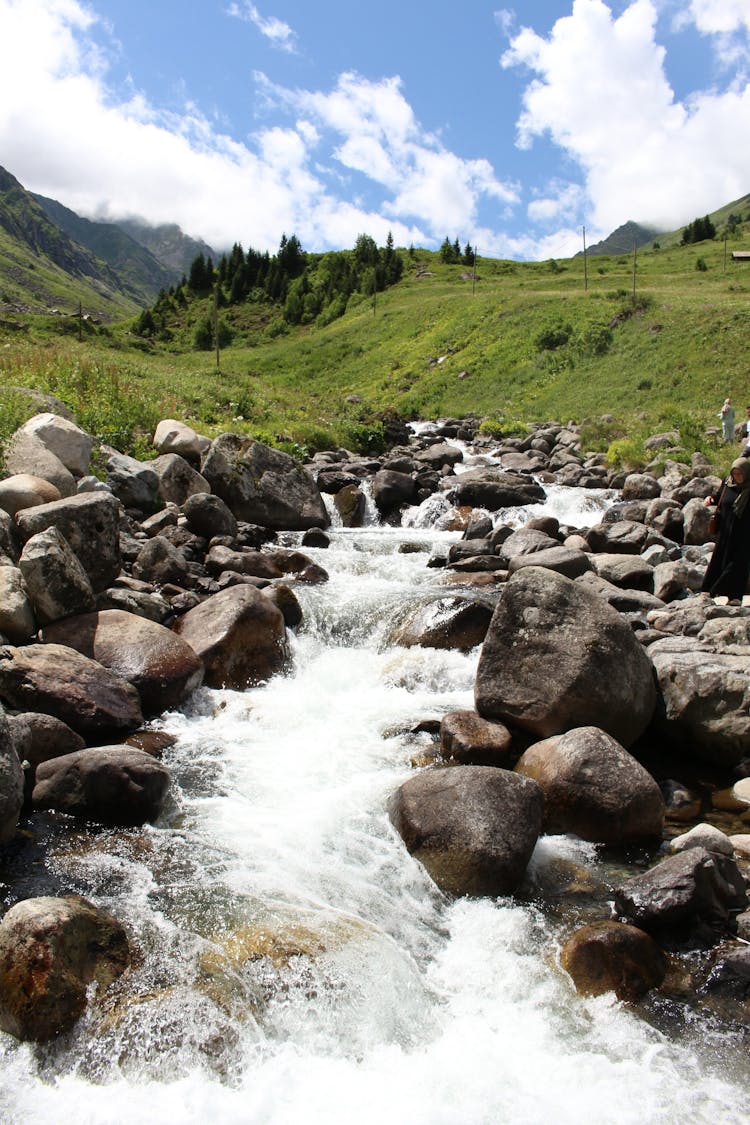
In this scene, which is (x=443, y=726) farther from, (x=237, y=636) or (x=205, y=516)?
(x=205, y=516)

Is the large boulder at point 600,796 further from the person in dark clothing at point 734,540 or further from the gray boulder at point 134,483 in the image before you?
the gray boulder at point 134,483

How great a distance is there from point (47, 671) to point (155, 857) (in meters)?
2.74

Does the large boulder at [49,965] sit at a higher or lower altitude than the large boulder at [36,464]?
lower

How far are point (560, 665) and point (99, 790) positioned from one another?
16.5 ft

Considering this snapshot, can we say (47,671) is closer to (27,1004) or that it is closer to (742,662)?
(27,1004)

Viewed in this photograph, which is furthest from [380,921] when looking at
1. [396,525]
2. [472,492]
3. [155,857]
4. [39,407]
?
[472,492]

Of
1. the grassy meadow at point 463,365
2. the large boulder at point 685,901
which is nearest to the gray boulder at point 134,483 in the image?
the grassy meadow at point 463,365

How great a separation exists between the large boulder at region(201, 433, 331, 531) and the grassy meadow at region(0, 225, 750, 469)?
7.11 feet

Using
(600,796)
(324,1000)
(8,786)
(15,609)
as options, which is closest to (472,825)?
(600,796)

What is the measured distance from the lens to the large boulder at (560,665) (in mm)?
8430

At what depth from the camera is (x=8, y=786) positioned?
6156mm

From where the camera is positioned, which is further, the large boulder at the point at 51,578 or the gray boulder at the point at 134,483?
the gray boulder at the point at 134,483

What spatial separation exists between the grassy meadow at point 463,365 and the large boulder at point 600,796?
11.3 m

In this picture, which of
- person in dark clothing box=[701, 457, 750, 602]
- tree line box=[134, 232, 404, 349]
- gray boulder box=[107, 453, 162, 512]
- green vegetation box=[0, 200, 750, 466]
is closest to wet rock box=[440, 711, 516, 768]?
person in dark clothing box=[701, 457, 750, 602]
